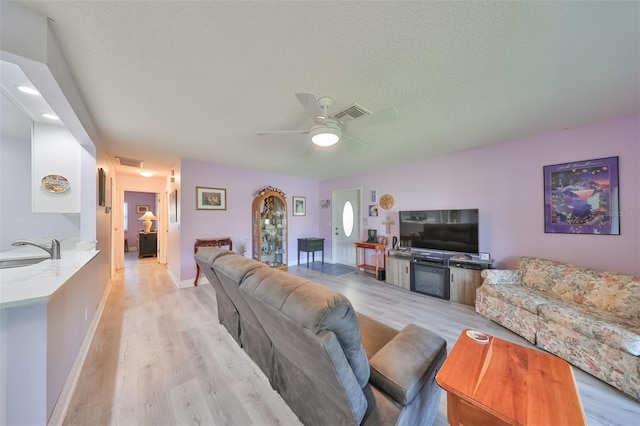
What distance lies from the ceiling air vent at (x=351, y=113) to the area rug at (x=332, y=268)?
338 centimetres

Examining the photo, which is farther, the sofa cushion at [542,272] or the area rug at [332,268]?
the area rug at [332,268]

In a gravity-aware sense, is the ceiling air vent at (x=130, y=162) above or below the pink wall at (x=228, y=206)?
above

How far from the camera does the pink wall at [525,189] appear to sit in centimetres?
229

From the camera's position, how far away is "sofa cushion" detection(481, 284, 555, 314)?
7.32ft

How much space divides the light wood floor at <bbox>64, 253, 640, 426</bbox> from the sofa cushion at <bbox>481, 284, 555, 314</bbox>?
0.35m

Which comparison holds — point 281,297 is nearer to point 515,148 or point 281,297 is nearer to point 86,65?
point 86,65

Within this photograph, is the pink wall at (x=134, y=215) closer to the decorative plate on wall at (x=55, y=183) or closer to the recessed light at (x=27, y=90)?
the decorative plate on wall at (x=55, y=183)

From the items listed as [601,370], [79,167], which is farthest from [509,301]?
[79,167]

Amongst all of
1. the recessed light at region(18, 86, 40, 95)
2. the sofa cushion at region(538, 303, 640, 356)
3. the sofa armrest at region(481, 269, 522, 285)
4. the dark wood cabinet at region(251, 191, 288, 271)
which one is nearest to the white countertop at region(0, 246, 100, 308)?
the recessed light at region(18, 86, 40, 95)

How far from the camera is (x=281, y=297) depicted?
1.03 metres

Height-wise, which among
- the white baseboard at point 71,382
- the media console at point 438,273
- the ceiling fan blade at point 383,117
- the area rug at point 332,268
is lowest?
the area rug at point 332,268

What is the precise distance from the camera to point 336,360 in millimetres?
859

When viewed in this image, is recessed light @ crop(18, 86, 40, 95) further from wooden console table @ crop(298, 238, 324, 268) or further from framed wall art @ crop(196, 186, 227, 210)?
wooden console table @ crop(298, 238, 324, 268)

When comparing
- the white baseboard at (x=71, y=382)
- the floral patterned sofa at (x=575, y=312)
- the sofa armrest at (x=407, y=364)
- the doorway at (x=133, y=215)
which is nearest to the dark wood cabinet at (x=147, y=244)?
the doorway at (x=133, y=215)
